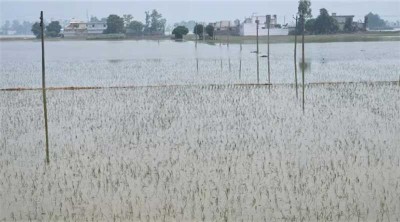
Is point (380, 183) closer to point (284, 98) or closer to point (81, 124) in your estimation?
point (81, 124)

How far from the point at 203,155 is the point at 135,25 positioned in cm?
9051

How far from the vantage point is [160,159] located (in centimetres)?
797

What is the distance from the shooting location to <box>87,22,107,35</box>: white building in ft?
315

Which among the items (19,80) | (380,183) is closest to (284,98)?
(380,183)

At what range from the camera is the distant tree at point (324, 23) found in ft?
204

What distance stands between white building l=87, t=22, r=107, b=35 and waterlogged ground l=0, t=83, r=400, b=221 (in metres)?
84.3

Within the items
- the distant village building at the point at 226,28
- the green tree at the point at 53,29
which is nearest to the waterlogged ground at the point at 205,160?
the distant village building at the point at 226,28

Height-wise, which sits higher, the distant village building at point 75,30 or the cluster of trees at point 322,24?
the distant village building at point 75,30

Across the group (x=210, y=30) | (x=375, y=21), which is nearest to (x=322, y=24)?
(x=210, y=30)

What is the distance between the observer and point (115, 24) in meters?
88.1

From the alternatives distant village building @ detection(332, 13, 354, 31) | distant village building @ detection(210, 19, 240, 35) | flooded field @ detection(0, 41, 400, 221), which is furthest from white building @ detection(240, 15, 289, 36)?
flooded field @ detection(0, 41, 400, 221)

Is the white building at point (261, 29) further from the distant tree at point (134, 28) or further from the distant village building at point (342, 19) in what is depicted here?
the distant tree at point (134, 28)

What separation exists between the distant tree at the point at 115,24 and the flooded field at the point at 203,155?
73.1 m

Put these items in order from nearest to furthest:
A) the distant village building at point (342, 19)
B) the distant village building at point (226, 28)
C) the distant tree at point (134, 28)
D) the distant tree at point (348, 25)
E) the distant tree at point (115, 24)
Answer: the distant tree at point (348, 25), the distant village building at point (342, 19), the distant village building at point (226, 28), the distant tree at point (115, 24), the distant tree at point (134, 28)
